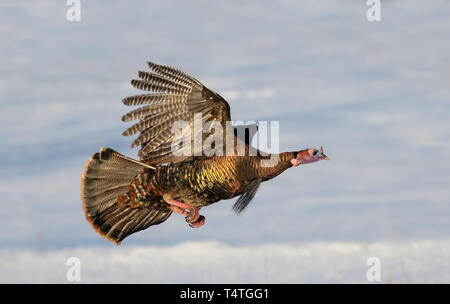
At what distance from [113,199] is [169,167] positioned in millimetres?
1201

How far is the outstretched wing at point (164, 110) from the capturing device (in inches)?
538

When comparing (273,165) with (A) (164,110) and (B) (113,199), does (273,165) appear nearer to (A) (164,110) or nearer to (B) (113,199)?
(A) (164,110)

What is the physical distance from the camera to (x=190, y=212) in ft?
45.0

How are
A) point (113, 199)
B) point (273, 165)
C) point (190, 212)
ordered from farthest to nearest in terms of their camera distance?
point (113, 199)
point (190, 212)
point (273, 165)

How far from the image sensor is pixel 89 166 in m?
13.8

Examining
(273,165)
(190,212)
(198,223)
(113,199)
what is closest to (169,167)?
(190,212)

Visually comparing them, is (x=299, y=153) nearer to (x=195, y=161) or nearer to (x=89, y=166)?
(x=195, y=161)

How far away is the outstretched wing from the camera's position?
13.7 m

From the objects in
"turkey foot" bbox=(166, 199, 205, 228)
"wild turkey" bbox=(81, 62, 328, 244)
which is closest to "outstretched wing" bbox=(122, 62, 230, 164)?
"wild turkey" bbox=(81, 62, 328, 244)

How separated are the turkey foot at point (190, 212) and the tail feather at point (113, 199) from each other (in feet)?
1.58

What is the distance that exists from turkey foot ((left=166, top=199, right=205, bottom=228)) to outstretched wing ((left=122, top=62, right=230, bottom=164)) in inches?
27.5

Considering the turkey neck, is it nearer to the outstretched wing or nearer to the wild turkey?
the wild turkey

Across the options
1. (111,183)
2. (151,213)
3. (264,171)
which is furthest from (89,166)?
(264,171)

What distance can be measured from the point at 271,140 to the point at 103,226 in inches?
124
